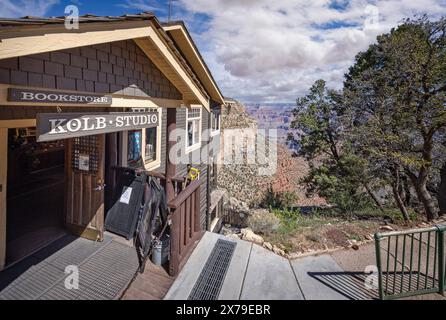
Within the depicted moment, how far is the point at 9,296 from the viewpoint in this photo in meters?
3.71

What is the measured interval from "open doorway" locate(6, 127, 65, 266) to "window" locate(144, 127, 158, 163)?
2.42 meters

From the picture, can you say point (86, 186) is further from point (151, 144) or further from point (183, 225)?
point (151, 144)

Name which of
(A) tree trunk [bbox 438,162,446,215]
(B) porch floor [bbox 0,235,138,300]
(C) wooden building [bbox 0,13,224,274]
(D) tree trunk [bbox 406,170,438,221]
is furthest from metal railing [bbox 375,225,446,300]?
(A) tree trunk [bbox 438,162,446,215]

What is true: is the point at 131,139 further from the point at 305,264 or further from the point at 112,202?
the point at 305,264

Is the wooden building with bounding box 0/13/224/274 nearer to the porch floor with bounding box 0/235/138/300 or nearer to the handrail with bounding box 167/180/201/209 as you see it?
the handrail with bounding box 167/180/201/209

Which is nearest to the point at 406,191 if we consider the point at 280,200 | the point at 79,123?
the point at 280,200

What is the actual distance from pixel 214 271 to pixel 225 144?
24.5 m

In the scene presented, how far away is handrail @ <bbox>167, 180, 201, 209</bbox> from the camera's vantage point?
4422 millimetres

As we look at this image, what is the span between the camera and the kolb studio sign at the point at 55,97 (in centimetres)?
269

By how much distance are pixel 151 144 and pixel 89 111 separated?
8.00 ft

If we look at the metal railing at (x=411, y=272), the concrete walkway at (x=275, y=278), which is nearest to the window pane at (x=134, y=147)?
the concrete walkway at (x=275, y=278)

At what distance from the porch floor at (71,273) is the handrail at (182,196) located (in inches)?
51.7

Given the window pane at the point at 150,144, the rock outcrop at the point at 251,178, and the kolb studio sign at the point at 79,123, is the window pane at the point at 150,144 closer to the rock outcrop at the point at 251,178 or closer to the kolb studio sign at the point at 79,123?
the kolb studio sign at the point at 79,123

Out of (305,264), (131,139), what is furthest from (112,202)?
(305,264)
